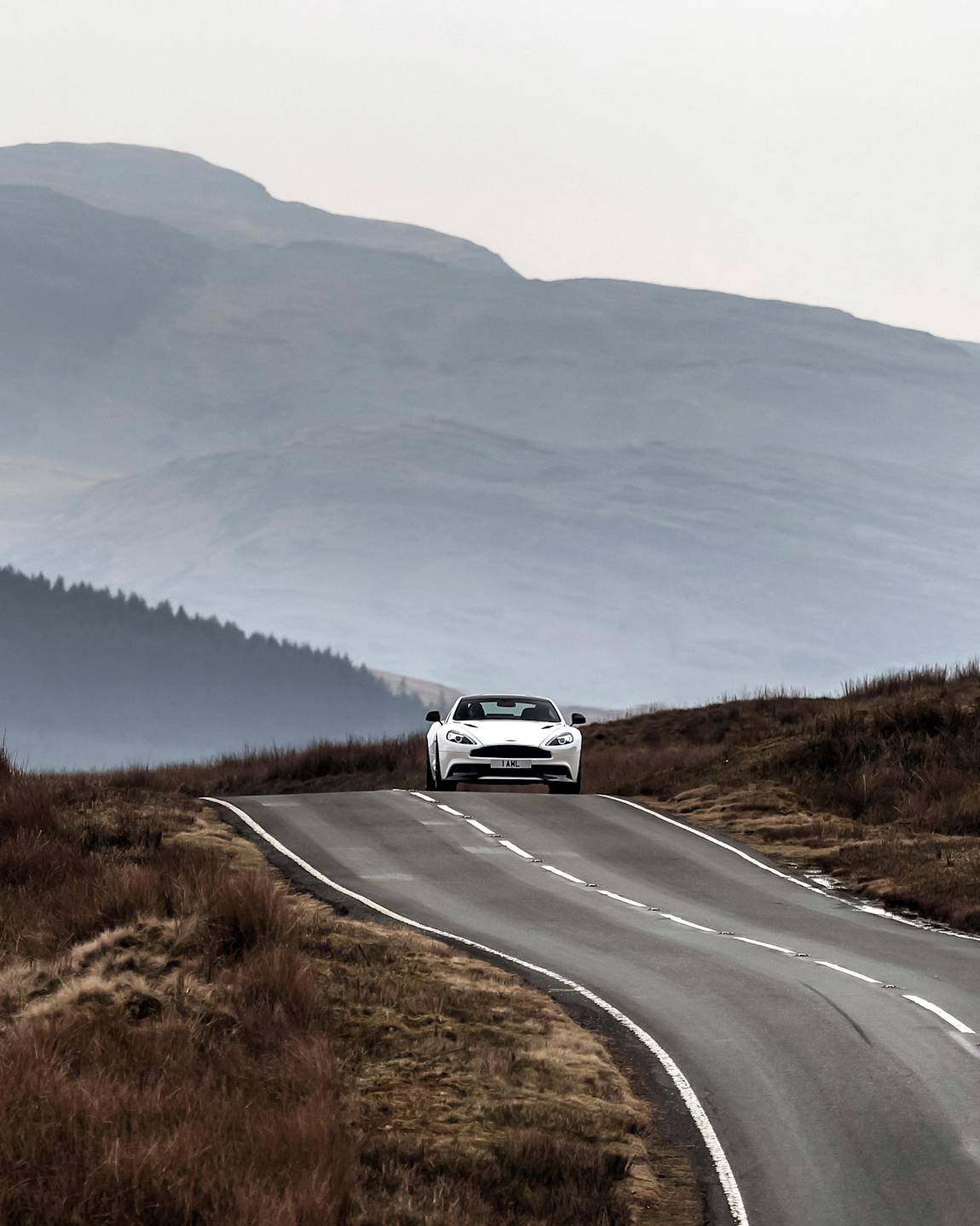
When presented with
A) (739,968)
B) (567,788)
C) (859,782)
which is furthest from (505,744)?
(739,968)

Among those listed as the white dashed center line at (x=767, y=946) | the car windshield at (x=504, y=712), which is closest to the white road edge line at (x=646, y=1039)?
the white dashed center line at (x=767, y=946)

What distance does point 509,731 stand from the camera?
97.8 feet

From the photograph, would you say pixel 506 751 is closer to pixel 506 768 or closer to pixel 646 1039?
pixel 506 768

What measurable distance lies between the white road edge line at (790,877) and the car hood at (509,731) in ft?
6.91

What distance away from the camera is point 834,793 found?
30.5m

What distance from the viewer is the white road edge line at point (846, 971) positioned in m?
16.2

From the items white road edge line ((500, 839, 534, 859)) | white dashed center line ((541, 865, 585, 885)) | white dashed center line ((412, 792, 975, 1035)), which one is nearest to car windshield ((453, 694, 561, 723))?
white dashed center line ((412, 792, 975, 1035))

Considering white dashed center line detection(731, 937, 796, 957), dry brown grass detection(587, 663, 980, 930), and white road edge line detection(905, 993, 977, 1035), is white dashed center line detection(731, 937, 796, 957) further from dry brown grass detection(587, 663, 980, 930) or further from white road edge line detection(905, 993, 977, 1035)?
dry brown grass detection(587, 663, 980, 930)

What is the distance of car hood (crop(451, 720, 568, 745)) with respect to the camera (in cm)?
2958

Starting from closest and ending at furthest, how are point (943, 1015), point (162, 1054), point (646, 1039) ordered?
point (162, 1054) < point (646, 1039) < point (943, 1015)

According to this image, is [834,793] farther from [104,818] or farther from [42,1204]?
[42,1204]

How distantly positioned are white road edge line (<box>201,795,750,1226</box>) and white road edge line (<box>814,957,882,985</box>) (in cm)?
263

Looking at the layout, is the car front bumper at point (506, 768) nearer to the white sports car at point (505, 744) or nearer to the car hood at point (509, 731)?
the white sports car at point (505, 744)

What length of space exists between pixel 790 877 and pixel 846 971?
759cm
